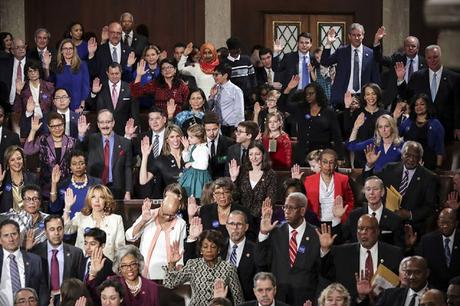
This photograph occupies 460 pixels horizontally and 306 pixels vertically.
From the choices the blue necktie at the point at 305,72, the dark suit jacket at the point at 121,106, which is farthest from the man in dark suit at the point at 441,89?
the dark suit jacket at the point at 121,106

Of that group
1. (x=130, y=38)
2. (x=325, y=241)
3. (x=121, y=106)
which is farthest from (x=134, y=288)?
(x=130, y=38)

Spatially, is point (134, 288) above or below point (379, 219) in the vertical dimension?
below

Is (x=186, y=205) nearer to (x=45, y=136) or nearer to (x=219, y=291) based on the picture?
(x=219, y=291)

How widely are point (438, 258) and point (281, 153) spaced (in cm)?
222

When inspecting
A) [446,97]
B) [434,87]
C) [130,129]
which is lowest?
[130,129]

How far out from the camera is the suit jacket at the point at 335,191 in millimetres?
8023

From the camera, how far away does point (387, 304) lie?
6531 millimetres

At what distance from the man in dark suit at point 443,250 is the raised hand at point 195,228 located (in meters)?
1.77

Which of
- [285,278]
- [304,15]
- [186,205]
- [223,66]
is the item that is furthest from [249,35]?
[285,278]

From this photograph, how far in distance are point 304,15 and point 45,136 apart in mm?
7029

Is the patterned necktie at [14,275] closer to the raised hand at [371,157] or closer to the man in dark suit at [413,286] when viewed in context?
the man in dark suit at [413,286]

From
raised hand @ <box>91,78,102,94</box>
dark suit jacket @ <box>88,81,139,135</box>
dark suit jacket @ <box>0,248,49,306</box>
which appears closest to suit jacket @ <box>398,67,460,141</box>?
dark suit jacket @ <box>88,81,139,135</box>

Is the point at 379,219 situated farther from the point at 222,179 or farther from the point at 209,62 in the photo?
the point at 209,62

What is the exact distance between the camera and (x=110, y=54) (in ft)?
37.2
